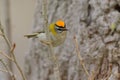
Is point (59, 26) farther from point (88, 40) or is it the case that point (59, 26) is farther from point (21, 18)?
point (21, 18)

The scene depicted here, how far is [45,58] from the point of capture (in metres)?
3.71

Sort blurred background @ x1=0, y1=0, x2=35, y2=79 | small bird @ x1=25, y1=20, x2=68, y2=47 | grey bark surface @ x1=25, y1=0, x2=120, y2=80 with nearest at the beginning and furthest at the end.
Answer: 1. small bird @ x1=25, y1=20, x2=68, y2=47
2. grey bark surface @ x1=25, y1=0, x2=120, y2=80
3. blurred background @ x1=0, y1=0, x2=35, y2=79

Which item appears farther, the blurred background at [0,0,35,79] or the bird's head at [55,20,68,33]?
the blurred background at [0,0,35,79]

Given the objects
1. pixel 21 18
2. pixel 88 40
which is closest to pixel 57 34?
pixel 88 40

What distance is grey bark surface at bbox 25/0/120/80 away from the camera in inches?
Result: 116

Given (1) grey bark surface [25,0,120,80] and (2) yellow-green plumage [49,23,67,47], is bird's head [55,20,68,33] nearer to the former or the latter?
(2) yellow-green plumage [49,23,67,47]

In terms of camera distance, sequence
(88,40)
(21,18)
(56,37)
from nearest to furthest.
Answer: (56,37), (88,40), (21,18)

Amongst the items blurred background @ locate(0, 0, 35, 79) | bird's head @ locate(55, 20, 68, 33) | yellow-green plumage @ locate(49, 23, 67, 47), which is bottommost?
blurred background @ locate(0, 0, 35, 79)

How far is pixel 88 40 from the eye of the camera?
3.12 metres

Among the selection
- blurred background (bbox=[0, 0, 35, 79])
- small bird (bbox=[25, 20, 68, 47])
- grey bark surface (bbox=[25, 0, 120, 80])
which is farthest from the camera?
blurred background (bbox=[0, 0, 35, 79])

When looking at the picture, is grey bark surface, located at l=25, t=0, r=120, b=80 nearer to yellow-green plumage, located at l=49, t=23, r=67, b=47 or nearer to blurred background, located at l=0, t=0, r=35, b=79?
yellow-green plumage, located at l=49, t=23, r=67, b=47

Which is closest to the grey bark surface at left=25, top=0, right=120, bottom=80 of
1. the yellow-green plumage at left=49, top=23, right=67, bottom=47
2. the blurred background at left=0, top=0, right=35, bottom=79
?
the yellow-green plumage at left=49, top=23, right=67, bottom=47

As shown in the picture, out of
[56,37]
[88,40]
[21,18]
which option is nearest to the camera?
[56,37]

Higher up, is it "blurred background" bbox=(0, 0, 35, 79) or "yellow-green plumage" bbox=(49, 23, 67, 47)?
"yellow-green plumage" bbox=(49, 23, 67, 47)
